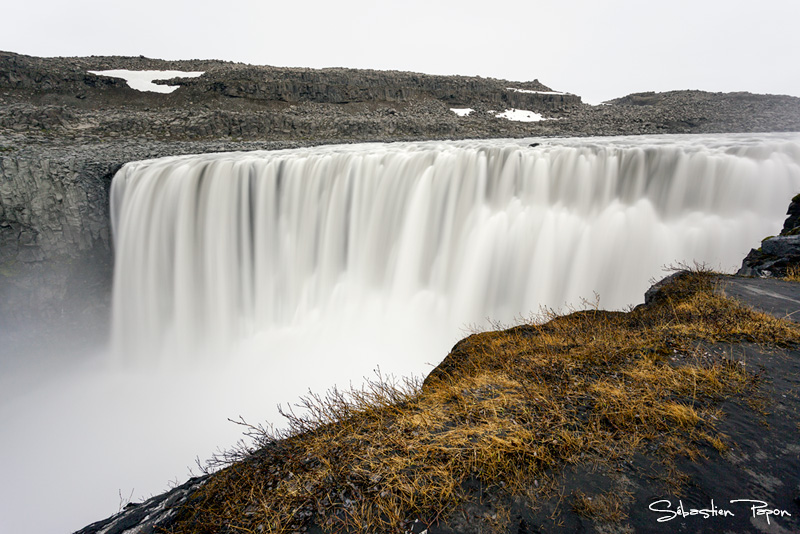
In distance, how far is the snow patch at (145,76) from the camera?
101ft

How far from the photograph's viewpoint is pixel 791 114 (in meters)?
25.6

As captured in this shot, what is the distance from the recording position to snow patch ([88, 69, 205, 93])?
3075 centimetres

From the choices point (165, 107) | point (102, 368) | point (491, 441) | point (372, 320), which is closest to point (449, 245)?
point (372, 320)

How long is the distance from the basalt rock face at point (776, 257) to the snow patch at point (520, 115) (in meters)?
32.4

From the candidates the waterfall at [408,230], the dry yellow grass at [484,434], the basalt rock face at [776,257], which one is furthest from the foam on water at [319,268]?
the dry yellow grass at [484,434]

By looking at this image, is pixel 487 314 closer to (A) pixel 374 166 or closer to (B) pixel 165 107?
(A) pixel 374 166

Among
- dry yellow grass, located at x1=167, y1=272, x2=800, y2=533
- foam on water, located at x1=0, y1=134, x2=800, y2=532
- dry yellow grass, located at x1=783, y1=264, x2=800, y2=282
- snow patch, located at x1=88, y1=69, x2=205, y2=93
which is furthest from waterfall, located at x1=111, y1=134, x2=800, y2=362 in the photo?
snow patch, located at x1=88, y1=69, x2=205, y2=93

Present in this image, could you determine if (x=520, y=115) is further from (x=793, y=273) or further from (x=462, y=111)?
(x=793, y=273)

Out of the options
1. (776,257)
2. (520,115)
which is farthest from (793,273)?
(520,115)

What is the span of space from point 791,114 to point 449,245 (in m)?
32.3

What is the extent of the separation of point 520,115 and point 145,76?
3760cm

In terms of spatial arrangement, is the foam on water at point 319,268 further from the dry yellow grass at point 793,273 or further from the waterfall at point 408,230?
the dry yellow grass at point 793,273

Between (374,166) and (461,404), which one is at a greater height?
(374,166)

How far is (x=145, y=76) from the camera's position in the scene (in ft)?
107
